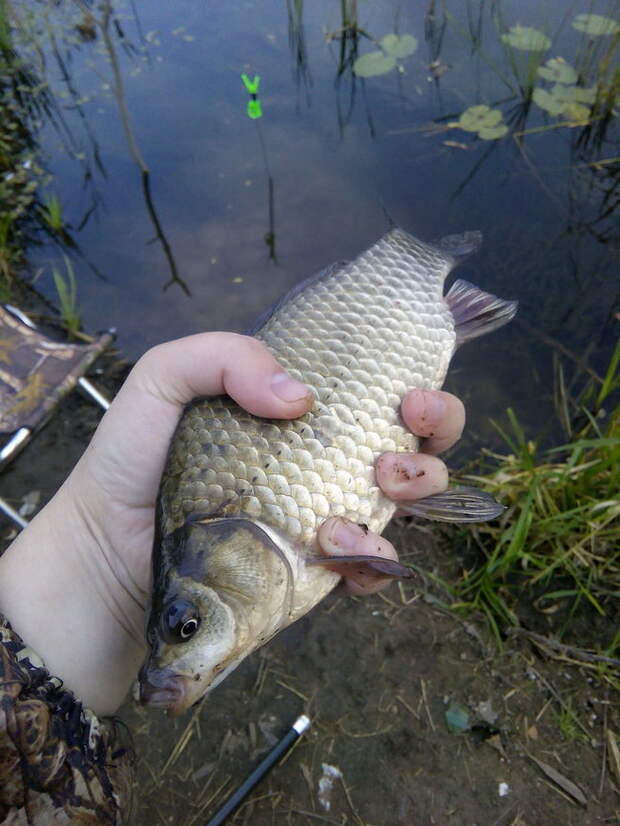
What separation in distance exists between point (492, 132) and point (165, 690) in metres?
5.22

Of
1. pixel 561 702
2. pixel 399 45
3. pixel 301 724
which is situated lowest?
pixel 561 702

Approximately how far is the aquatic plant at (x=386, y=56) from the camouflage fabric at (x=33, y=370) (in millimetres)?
4183

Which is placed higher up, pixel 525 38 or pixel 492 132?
pixel 525 38

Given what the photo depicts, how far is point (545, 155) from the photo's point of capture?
5.06 m

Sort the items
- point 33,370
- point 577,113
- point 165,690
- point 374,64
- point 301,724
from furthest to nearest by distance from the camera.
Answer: point 374,64 < point 577,113 < point 33,370 < point 301,724 < point 165,690

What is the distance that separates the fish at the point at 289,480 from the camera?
1.31 meters

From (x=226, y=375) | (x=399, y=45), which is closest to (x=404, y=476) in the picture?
(x=226, y=375)

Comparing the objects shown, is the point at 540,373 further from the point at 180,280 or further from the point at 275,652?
the point at 180,280

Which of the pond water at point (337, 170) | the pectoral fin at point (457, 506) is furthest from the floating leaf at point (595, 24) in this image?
the pectoral fin at point (457, 506)

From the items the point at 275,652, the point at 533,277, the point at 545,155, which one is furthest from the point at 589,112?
the point at 275,652

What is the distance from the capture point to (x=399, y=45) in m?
5.95

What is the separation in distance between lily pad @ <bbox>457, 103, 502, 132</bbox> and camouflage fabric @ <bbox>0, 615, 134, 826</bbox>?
524 cm

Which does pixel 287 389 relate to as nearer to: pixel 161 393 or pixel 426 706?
pixel 161 393

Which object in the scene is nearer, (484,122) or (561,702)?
(561,702)
